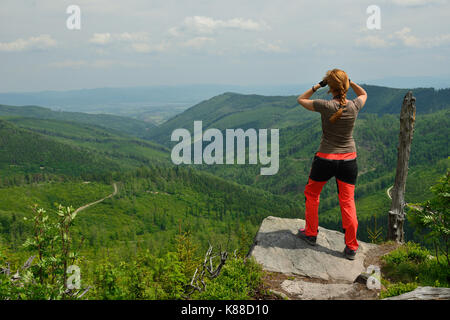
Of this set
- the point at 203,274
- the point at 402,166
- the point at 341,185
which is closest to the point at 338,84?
the point at 341,185

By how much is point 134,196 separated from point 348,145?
159 m

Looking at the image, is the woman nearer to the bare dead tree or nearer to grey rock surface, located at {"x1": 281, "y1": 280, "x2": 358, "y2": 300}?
grey rock surface, located at {"x1": 281, "y1": 280, "x2": 358, "y2": 300}

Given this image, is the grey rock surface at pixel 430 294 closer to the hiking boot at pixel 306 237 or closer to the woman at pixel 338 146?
the woman at pixel 338 146

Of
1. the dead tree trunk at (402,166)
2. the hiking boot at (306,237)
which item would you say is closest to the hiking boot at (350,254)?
the hiking boot at (306,237)

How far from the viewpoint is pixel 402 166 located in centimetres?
1052

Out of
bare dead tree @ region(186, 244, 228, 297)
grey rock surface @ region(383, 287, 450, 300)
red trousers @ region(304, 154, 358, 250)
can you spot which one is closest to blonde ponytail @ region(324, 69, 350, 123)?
red trousers @ region(304, 154, 358, 250)

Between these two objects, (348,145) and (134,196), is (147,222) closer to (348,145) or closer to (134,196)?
(134,196)

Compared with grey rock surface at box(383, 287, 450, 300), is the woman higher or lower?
higher

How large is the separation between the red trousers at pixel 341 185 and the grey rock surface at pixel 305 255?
679 millimetres

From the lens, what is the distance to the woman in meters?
7.99

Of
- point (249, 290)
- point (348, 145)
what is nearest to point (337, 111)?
point (348, 145)

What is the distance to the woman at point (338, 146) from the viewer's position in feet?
26.2

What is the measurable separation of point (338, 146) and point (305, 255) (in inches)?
138

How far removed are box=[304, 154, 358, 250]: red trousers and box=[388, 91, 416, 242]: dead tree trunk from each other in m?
2.81
